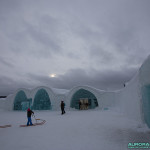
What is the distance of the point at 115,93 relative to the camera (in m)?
22.1

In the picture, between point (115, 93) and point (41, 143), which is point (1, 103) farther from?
point (41, 143)

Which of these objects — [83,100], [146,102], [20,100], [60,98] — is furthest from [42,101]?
[146,102]

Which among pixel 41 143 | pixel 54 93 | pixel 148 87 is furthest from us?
pixel 54 93

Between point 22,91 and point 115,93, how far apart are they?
18279mm

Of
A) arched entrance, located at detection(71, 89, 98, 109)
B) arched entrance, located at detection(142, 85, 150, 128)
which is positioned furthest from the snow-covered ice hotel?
arched entrance, located at detection(142, 85, 150, 128)

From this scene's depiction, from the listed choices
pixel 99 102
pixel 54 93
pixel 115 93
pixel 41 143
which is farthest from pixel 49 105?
pixel 41 143

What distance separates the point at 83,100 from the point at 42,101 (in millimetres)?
7958

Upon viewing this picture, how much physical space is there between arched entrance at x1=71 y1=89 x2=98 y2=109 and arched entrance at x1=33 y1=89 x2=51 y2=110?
474 centimetres

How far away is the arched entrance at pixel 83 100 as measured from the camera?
23562 millimetres

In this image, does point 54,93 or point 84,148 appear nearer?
Result: point 84,148

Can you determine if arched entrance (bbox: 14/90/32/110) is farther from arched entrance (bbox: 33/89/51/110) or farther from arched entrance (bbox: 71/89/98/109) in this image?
arched entrance (bbox: 71/89/98/109)

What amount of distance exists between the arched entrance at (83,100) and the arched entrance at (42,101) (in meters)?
4.74

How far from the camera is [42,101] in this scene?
24.8 meters

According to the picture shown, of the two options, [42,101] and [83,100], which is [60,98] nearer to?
[42,101]
